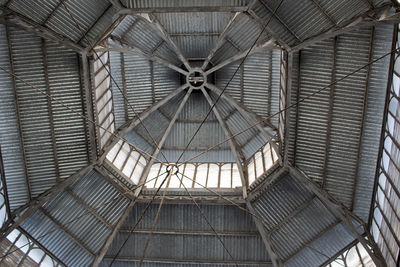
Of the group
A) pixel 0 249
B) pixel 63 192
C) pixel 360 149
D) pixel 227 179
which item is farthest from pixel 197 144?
pixel 0 249

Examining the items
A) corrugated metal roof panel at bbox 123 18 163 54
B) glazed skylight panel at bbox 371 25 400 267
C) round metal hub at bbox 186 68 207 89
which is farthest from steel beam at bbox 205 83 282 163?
glazed skylight panel at bbox 371 25 400 267

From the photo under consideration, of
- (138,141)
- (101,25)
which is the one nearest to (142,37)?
(101,25)

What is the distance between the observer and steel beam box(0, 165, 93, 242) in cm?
2433

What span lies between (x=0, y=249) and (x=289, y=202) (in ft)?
52.3

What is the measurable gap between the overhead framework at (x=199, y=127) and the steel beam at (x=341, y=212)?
0.08m

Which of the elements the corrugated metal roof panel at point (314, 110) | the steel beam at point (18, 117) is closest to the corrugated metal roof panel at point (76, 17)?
the steel beam at point (18, 117)

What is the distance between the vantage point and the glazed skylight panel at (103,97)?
25984 millimetres

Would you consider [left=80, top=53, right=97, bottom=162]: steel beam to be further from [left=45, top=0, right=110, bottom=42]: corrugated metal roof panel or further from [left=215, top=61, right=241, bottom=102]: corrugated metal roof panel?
[left=215, top=61, right=241, bottom=102]: corrugated metal roof panel

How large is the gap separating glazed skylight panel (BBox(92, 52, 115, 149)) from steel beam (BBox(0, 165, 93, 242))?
230 centimetres

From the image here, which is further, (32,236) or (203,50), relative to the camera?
(203,50)

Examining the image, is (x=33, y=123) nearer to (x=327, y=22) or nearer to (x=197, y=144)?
(x=197, y=144)

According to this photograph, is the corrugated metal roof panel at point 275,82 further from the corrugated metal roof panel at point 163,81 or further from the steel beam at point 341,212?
the corrugated metal roof panel at point 163,81

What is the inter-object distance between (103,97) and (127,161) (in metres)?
4.70

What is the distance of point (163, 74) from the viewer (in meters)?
30.7
